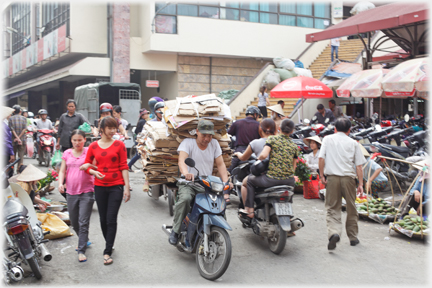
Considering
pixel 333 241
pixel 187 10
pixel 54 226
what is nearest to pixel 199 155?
pixel 333 241

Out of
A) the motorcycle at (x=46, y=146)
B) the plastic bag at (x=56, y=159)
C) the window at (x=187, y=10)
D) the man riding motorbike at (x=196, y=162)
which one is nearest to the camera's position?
the man riding motorbike at (x=196, y=162)

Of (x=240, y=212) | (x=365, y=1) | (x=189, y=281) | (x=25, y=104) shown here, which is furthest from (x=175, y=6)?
(x=25, y=104)

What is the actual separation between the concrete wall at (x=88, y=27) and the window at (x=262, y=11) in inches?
144

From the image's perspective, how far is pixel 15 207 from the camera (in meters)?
4.59

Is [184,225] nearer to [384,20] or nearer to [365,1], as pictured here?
[384,20]

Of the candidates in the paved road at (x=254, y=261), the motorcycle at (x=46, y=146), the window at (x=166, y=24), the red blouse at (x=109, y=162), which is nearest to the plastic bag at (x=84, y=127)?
the paved road at (x=254, y=261)

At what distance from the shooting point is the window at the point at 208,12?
78.2ft

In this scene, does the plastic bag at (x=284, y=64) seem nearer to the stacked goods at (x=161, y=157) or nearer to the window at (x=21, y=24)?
the stacked goods at (x=161, y=157)

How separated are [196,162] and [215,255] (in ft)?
3.98

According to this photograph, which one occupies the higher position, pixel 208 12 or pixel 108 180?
pixel 208 12

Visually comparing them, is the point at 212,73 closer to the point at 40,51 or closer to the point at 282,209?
the point at 40,51

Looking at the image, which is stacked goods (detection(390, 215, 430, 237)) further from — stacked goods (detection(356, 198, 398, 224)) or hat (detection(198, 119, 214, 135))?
hat (detection(198, 119, 214, 135))

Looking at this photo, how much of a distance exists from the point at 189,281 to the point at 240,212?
1.75 metres

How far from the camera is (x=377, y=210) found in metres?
7.22
